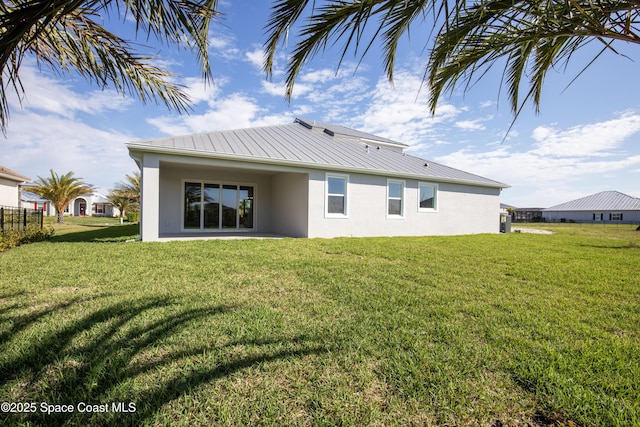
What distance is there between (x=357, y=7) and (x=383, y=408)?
354cm

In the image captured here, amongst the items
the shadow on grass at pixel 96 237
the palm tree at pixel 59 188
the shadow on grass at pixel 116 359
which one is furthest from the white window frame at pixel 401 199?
the palm tree at pixel 59 188

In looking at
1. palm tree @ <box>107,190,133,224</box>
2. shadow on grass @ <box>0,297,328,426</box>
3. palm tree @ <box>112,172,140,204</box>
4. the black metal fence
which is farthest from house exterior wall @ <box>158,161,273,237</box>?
palm tree @ <box>107,190,133,224</box>

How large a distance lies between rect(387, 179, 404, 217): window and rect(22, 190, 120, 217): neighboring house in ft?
150

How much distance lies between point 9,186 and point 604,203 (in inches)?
3087

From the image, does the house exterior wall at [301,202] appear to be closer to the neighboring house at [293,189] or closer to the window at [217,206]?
the neighboring house at [293,189]

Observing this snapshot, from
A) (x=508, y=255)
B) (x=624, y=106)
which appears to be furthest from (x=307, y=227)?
(x=624, y=106)

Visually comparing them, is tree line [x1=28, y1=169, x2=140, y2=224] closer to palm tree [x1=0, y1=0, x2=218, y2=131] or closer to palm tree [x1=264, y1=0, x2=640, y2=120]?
palm tree [x1=0, y1=0, x2=218, y2=131]

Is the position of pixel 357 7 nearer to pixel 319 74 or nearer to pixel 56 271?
pixel 319 74

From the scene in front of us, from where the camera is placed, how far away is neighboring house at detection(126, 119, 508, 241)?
1045 cm

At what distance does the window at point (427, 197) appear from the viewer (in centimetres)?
1484

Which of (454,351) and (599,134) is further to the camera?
(599,134)

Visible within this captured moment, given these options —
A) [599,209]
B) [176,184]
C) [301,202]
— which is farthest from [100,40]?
[599,209]

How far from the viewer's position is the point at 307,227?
11.7 metres

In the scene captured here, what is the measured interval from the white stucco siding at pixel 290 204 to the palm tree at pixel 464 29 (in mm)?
8208
